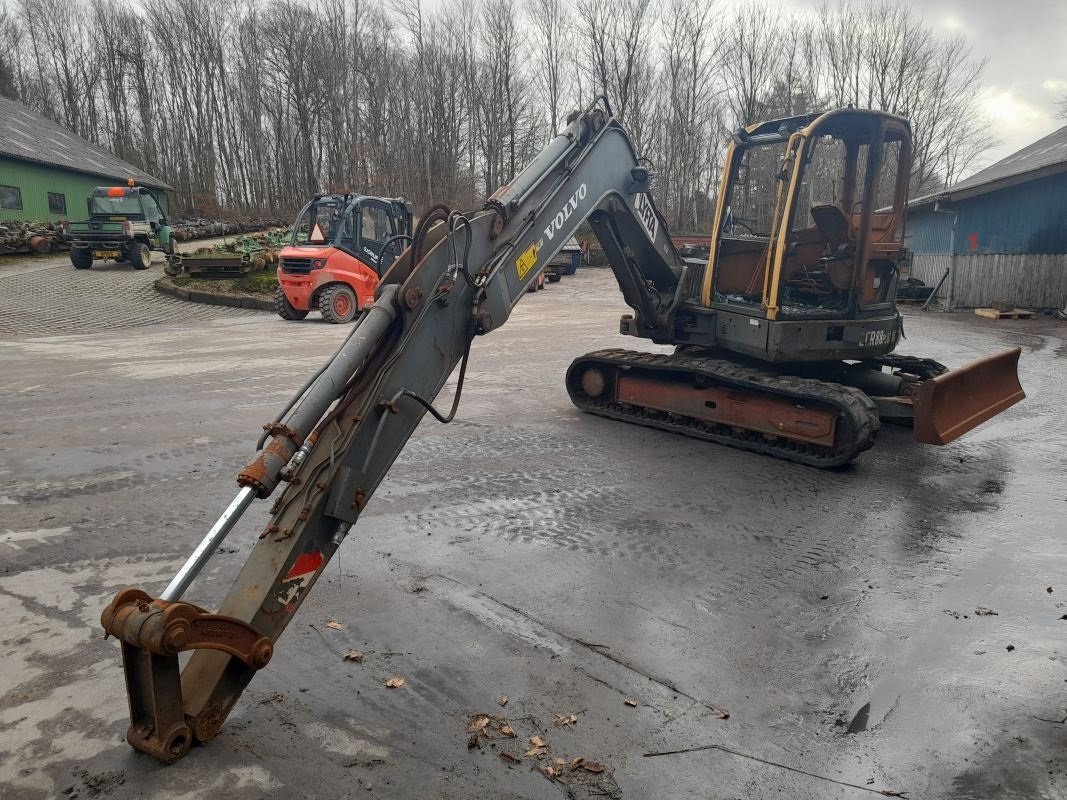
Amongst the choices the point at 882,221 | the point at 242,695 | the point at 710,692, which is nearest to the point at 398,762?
the point at 242,695

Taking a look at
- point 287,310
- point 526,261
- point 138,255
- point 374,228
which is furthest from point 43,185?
point 526,261

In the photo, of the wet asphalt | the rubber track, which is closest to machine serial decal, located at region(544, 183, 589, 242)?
the wet asphalt

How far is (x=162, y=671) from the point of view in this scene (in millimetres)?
2676

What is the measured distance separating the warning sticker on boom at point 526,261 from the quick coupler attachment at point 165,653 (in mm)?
2876

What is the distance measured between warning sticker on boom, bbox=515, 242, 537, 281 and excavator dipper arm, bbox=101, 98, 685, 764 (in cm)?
1

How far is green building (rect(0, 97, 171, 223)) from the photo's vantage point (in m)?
29.0

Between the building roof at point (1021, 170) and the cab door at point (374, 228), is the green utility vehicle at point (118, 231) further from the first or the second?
the building roof at point (1021, 170)

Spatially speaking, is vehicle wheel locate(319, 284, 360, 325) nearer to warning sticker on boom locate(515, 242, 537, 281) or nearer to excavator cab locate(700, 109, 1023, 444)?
excavator cab locate(700, 109, 1023, 444)

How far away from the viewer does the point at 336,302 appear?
1617 centimetres

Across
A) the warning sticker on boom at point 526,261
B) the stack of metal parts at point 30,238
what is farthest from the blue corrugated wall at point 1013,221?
the stack of metal parts at point 30,238

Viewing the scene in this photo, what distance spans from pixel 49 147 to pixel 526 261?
1394 inches

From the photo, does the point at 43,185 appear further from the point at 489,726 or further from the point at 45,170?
the point at 489,726

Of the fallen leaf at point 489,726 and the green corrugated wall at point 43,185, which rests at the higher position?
the green corrugated wall at point 43,185

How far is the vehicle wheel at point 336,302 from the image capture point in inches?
634
